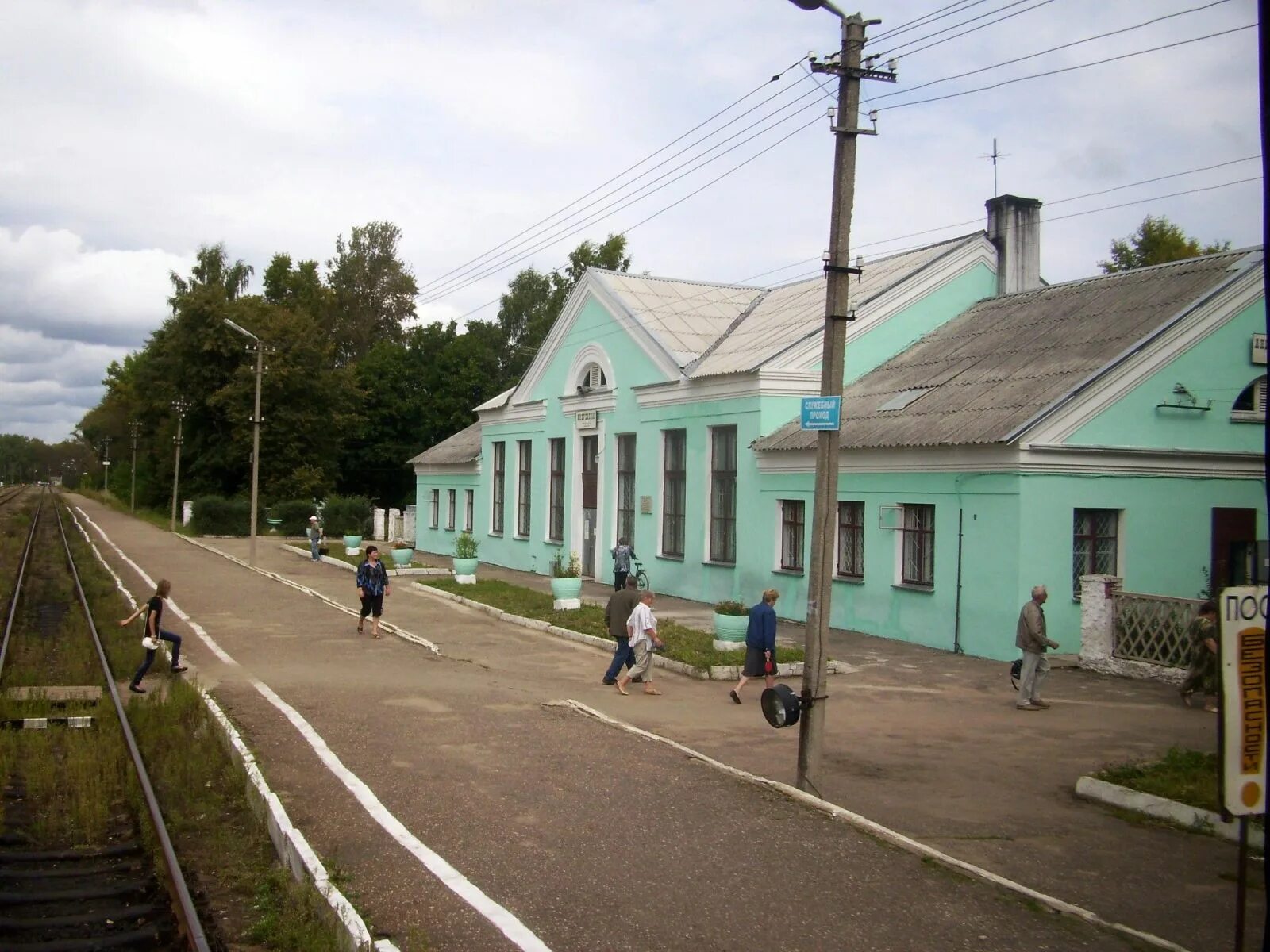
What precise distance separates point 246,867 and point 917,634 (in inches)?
529

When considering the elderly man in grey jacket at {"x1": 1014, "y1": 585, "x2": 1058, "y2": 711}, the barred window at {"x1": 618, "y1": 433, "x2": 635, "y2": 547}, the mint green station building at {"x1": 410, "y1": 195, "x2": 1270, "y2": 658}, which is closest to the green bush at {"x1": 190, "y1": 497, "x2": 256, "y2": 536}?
the mint green station building at {"x1": 410, "y1": 195, "x2": 1270, "y2": 658}

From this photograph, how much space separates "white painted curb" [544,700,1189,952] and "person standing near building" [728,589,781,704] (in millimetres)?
2636

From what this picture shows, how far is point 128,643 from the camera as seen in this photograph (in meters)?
17.8

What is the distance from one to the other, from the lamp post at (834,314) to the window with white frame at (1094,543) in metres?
9.02

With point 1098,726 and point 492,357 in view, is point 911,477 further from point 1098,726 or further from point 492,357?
point 492,357

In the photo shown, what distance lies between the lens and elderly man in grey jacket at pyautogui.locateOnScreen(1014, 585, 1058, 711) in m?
13.6

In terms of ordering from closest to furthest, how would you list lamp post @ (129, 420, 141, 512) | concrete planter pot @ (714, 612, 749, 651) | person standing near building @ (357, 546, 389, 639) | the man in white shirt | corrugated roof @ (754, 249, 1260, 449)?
the man in white shirt → concrete planter pot @ (714, 612, 749, 651) → corrugated roof @ (754, 249, 1260, 449) → person standing near building @ (357, 546, 389, 639) → lamp post @ (129, 420, 141, 512)

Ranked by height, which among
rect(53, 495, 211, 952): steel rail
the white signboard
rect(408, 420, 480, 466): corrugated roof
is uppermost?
rect(408, 420, 480, 466): corrugated roof

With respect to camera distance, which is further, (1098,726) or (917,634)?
(917,634)

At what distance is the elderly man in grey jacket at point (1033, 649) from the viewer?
13609 millimetres

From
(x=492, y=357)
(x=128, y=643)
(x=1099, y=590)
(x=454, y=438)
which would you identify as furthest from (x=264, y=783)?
(x=492, y=357)

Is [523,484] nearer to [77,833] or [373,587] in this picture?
[373,587]

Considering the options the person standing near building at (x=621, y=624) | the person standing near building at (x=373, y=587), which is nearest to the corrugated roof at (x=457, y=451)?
the person standing near building at (x=373, y=587)

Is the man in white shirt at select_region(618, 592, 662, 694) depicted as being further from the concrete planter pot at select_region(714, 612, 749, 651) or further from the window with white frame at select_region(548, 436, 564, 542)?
the window with white frame at select_region(548, 436, 564, 542)
